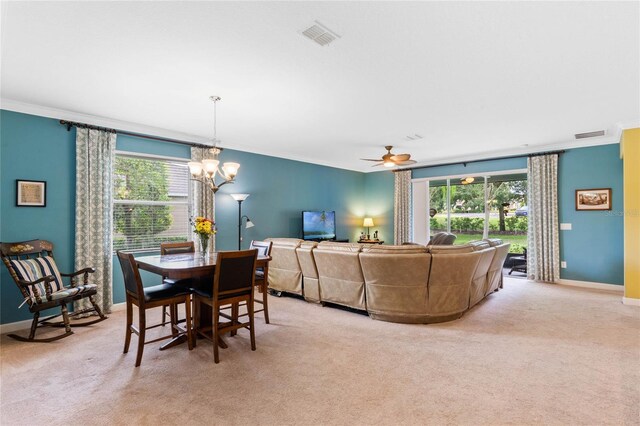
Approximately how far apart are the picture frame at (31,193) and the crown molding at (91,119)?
0.84 meters

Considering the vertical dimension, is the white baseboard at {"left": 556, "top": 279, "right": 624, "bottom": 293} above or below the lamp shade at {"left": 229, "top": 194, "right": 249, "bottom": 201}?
below

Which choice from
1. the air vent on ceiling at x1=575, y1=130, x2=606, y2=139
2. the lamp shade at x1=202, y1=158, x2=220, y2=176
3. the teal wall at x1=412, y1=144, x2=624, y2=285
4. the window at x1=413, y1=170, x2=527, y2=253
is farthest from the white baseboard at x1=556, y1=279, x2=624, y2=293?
the lamp shade at x1=202, y1=158, x2=220, y2=176

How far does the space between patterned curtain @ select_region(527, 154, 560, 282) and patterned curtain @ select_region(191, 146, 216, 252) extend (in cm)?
607

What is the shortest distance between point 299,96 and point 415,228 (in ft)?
18.5

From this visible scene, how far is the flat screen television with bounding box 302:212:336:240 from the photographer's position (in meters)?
7.10

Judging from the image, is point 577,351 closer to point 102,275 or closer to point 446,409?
point 446,409

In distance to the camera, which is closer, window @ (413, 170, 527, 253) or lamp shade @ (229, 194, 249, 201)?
lamp shade @ (229, 194, 249, 201)

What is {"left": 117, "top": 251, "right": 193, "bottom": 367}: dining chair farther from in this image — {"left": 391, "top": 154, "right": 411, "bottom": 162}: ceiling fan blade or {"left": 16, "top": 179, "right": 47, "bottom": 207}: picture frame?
{"left": 391, "top": 154, "right": 411, "bottom": 162}: ceiling fan blade

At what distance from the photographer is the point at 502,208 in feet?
23.7

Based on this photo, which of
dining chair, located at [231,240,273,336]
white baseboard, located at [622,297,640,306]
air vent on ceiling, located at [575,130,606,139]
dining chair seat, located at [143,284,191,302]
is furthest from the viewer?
air vent on ceiling, located at [575,130,606,139]

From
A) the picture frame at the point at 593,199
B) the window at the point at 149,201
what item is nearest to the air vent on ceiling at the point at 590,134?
the picture frame at the point at 593,199

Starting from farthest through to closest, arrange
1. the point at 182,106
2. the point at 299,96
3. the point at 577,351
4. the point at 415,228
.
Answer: the point at 415,228
the point at 182,106
the point at 299,96
the point at 577,351

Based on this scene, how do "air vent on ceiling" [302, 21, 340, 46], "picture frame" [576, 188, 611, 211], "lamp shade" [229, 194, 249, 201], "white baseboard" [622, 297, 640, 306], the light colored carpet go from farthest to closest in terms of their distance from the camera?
"lamp shade" [229, 194, 249, 201] → "picture frame" [576, 188, 611, 211] → "white baseboard" [622, 297, 640, 306] → "air vent on ceiling" [302, 21, 340, 46] → the light colored carpet

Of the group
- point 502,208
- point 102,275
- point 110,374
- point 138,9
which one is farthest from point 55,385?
point 502,208
